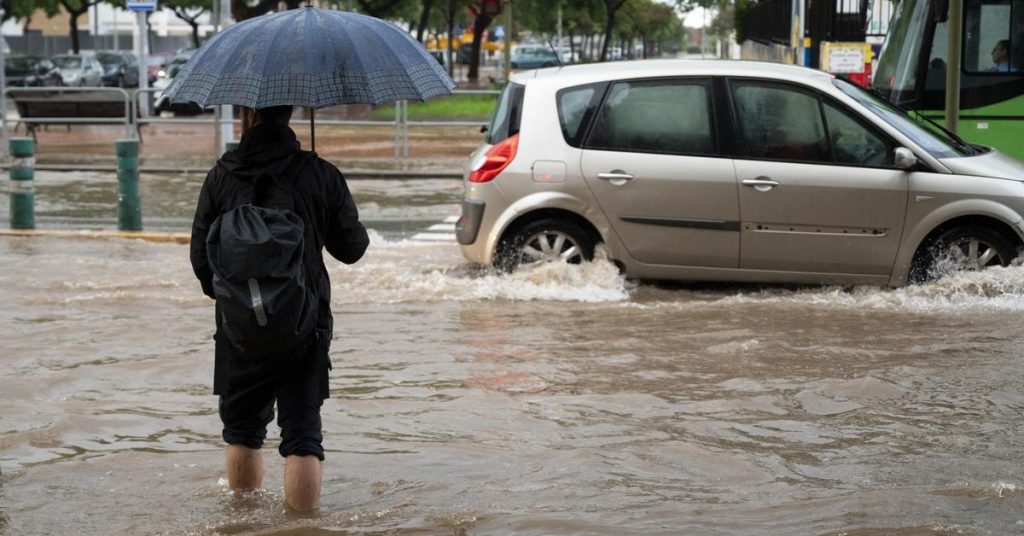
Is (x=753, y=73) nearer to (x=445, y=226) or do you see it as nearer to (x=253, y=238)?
(x=445, y=226)

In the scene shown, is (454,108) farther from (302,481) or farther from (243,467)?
(302,481)

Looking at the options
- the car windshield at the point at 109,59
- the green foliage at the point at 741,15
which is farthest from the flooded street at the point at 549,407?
the car windshield at the point at 109,59

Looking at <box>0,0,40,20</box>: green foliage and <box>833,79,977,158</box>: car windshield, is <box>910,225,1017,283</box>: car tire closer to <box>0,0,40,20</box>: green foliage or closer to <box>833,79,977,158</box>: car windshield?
<box>833,79,977,158</box>: car windshield

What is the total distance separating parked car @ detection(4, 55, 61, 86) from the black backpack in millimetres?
42460

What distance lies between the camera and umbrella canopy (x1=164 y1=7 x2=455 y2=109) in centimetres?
451

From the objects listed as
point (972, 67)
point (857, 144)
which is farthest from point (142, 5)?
point (857, 144)

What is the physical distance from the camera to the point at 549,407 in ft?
22.9

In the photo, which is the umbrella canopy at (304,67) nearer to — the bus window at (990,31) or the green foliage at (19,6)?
the bus window at (990,31)

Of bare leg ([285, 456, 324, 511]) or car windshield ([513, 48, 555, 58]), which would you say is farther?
car windshield ([513, 48, 555, 58])

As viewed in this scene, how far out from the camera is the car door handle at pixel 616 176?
31.9 ft

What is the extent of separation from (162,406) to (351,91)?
3.06m

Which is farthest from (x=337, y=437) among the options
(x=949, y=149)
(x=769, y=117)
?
(x=949, y=149)

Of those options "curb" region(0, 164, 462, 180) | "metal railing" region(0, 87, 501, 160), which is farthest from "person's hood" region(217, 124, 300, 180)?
"curb" region(0, 164, 462, 180)

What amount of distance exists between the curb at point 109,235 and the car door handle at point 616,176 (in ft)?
15.8
